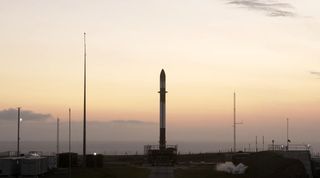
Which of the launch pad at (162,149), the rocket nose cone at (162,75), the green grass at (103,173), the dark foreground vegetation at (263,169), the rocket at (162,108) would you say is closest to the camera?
the green grass at (103,173)

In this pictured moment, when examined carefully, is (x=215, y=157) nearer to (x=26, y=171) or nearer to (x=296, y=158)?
(x=296, y=158)

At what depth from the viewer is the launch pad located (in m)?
92.2

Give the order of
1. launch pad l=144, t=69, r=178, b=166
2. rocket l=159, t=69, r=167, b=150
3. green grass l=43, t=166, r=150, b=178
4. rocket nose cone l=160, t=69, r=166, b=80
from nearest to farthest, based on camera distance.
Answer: green grass l=43, t=166, r=150, b=178 → launch pad l=144, t=69, r=178, b=166 → rocket l=159, t=69, r=167, b=150 → rocket nose cone l=160, t=69, r=166, b=80

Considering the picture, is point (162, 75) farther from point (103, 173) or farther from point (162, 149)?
point (103, 173)

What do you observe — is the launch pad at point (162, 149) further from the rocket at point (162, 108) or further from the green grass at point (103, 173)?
the green grass at point (103, 173)

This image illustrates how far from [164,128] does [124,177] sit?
31614 mm

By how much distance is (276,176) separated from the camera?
233 feet

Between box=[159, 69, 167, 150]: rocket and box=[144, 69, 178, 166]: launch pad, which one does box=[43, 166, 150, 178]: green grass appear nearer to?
box=[144, 69, 178, 166]: launch pad

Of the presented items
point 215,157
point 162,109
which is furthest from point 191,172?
point 215,157

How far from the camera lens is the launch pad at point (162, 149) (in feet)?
303

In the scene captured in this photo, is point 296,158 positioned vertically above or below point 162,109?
below

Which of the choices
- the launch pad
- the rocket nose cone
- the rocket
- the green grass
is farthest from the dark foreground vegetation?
the rocket nose cone

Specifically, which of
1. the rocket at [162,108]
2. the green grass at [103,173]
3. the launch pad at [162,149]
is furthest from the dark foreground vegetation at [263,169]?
the rocket at [162,108]

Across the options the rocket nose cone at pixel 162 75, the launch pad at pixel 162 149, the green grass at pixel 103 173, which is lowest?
the green grass at pixel 103 173
